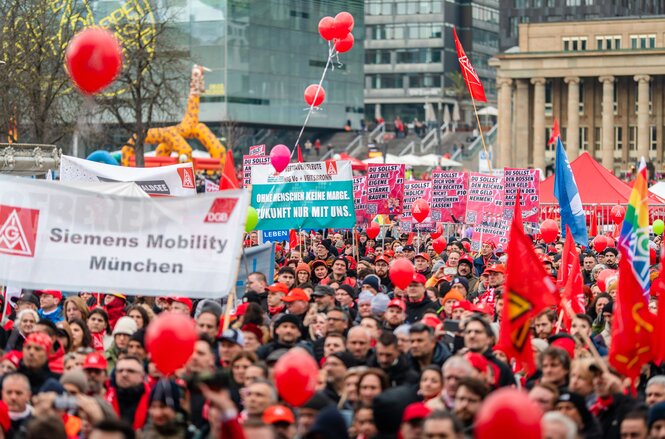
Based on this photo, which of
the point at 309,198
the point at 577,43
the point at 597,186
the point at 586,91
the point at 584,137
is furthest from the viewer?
the point at 584,137

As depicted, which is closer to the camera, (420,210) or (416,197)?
(420,210)

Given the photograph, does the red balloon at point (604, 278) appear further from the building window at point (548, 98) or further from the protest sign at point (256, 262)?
the building window at point (548, 98)

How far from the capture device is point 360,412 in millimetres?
9812

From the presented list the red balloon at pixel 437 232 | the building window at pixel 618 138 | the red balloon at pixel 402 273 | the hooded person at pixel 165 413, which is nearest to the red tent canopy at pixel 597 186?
the red balloon at pixel 437 232

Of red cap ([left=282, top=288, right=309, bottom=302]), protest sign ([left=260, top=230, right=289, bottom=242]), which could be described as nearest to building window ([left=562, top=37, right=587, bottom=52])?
protest sign ([left=260, top=230, right=289, bottom=242])

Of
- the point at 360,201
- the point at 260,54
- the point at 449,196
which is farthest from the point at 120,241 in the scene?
the point at 260,54

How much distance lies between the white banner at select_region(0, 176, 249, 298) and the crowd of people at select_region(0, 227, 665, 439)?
0.46 m

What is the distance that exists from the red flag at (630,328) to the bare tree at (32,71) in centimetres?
3691

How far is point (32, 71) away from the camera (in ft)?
166

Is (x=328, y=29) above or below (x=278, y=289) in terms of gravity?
above

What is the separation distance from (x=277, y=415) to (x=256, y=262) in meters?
9.89

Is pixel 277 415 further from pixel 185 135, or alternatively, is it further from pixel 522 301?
pixel 185 135

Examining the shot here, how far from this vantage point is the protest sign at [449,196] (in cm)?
2777

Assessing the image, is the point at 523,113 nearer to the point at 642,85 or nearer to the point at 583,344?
the point at 642,85
